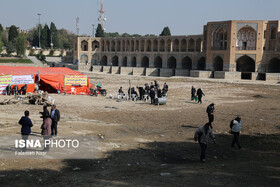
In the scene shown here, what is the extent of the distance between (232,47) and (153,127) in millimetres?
32038

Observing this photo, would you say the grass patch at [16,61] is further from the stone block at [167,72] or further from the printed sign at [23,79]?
the printed sign at [23,79]

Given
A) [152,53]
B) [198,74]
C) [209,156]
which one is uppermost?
[152,53]

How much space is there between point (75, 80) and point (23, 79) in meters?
3.72

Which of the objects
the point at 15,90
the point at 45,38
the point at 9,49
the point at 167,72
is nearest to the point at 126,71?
the point at 167,72

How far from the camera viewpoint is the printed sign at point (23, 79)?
2232 centimetres

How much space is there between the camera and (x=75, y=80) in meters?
24.0

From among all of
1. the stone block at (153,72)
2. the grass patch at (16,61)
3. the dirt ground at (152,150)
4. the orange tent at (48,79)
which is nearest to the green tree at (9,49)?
the grass patch at (16,61)

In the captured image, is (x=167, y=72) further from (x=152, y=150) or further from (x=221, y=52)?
(x=152, y=150)

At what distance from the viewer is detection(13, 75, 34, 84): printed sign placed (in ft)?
73.2

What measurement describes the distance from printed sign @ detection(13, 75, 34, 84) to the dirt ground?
5.24 m

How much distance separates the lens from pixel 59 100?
20141mm

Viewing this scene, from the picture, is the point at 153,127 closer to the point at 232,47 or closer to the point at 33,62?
the point at 232,47

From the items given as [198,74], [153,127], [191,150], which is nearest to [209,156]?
[191,150]

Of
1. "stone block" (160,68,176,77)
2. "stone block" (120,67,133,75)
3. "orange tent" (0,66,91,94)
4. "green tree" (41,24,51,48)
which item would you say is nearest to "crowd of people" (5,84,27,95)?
"orange tent" (0,66,91,94)
